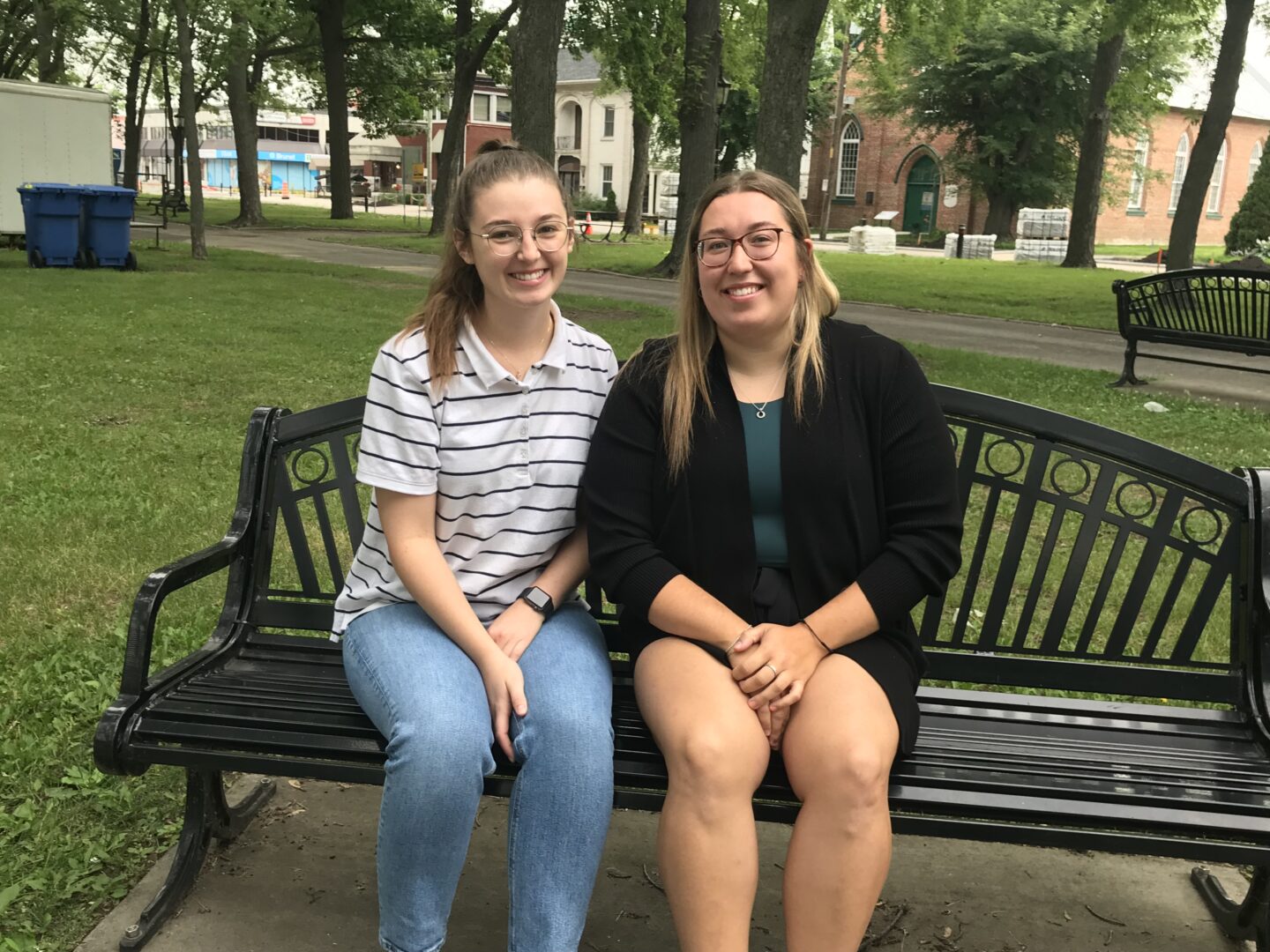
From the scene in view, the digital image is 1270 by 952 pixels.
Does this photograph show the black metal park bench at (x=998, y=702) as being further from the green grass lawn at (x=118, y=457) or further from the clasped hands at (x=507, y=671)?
the green grass lawn at (x=118, y=457)

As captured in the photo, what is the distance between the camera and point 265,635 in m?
3.28

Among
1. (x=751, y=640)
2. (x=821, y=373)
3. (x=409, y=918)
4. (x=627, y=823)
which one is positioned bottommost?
(x=627, y=823)

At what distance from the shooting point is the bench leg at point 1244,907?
2.72m

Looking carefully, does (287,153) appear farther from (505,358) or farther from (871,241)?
(505,358)

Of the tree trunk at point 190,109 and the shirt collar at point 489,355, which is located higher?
the tree trunk at point 190,109

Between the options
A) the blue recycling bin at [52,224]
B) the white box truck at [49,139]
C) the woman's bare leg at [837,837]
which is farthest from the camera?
the white box truck at [49,139]

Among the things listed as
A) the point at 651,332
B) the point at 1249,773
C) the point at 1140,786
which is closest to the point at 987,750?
the point at 1140,786

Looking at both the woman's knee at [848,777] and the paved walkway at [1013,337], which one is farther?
the paved walkway at [1013,337]

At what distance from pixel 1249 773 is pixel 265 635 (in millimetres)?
2376

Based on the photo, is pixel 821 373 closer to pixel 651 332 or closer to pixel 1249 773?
pixel 1249 773

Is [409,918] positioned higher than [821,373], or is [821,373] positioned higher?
[821,373]

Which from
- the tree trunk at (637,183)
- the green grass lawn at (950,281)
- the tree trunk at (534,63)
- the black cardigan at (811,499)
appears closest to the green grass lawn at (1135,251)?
the green grass lawn at (950,281)

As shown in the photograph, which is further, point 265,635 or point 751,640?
point 265,635

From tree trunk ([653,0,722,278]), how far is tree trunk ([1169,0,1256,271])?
7361 mm
